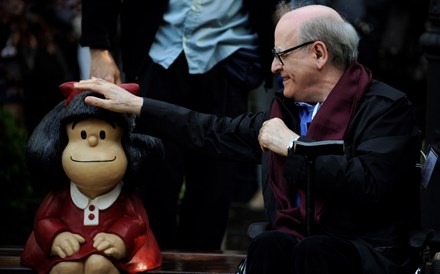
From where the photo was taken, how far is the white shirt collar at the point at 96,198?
601cm

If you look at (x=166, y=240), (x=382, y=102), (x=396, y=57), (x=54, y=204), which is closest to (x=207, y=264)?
(x=166, y=240)

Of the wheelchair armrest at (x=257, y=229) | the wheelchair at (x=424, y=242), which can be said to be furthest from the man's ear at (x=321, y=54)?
the wheelchair armrest at (x=257, y=229)

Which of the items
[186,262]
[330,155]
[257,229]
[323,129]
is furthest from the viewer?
[186,262]

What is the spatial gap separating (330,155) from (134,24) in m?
1.67

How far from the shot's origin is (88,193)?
600 centimetres

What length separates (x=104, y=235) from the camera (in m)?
5.93

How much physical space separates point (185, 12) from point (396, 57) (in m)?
7.81

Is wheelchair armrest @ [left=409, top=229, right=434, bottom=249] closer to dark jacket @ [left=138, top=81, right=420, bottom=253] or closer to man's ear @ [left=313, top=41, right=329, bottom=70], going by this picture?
dark jacket @ [left=138, top=81, right=420, bottom=253]

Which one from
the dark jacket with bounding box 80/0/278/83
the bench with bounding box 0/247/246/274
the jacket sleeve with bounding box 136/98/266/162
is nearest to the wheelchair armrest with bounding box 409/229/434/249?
the jacket sleeve with bounding box 136/98/266/162

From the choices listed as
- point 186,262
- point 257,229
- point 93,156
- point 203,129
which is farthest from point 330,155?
point 186,262

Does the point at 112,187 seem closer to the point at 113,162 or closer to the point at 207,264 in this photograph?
the point at 113,162

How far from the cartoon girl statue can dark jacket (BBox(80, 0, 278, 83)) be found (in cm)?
→ 67

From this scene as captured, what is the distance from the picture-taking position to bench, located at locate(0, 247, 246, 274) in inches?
249

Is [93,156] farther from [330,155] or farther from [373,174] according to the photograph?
[373,174]
